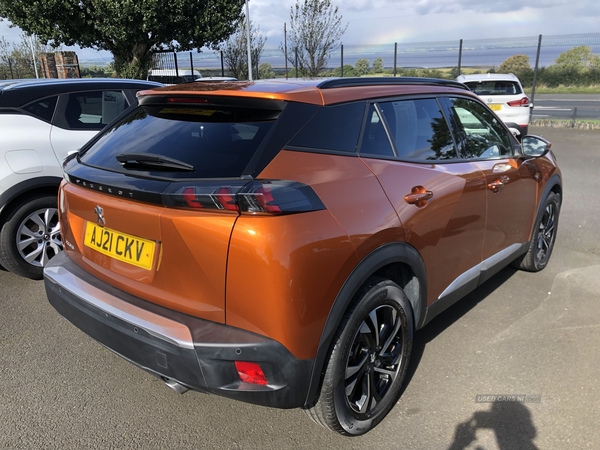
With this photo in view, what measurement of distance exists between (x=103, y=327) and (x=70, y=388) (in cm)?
85

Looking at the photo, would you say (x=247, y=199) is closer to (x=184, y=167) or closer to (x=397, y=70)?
(x=184, y=167)

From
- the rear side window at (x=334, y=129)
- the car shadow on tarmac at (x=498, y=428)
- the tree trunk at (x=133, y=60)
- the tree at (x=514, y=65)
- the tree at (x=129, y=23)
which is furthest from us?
the tree at (x=514, y=65)

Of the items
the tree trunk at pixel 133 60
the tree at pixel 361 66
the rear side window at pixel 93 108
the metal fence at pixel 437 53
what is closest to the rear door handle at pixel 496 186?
the rear side window at pixel 93 108

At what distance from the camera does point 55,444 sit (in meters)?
2.40

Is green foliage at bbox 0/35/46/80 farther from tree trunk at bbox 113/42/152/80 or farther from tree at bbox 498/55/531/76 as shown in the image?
tree at bbox 498/55/531/76

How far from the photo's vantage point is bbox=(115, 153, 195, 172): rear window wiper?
84.5 inches

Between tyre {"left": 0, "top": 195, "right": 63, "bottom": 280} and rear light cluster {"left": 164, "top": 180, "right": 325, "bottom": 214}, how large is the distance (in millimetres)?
2754

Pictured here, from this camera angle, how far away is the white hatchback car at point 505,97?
11867 millimetres

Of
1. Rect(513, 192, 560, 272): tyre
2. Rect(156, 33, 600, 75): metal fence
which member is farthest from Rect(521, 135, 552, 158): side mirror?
Rect(156, 33, 600, 75): metal fence

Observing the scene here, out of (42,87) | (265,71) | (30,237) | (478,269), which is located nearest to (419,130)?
(478,269)

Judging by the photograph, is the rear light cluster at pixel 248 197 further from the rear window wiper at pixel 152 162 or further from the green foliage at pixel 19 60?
the green foliage at pixel 19 60

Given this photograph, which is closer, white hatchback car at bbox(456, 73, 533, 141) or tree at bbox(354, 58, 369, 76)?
white hatchback car at bbox(456, 73, 533, 141)

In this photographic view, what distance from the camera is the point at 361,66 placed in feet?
73.7

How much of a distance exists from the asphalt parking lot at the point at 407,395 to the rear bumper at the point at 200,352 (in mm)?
546
